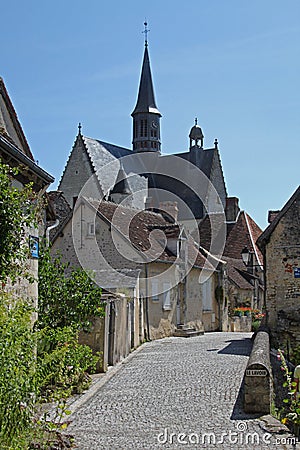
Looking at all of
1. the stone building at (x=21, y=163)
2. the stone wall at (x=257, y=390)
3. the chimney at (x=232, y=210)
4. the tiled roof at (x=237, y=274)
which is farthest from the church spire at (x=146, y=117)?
the stone wall at (x=257, y=390)

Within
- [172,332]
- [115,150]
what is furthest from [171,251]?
[115,150]

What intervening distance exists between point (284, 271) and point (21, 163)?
33.5 ft

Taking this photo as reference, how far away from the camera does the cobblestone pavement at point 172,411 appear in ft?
20.5

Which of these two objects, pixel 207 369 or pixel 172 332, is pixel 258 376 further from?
pixel 172 332

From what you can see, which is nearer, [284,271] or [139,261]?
[284,271]

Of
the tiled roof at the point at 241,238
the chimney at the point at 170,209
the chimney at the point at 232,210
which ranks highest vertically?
the chimney at the point at 232,210

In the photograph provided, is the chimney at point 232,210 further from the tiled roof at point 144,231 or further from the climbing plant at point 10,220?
the climbing plant at point 10,220

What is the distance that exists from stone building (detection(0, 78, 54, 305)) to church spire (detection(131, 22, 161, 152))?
4012 cm

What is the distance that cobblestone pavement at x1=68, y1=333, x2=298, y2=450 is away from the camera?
20.5 ft

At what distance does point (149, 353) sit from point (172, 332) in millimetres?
5682

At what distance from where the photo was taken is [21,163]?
7.73 metres

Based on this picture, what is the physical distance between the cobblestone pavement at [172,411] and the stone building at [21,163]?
6.48 feet

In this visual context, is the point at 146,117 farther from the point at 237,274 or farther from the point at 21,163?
the point at 21,163

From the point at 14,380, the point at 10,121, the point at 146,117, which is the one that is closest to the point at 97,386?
the point at 10,121
